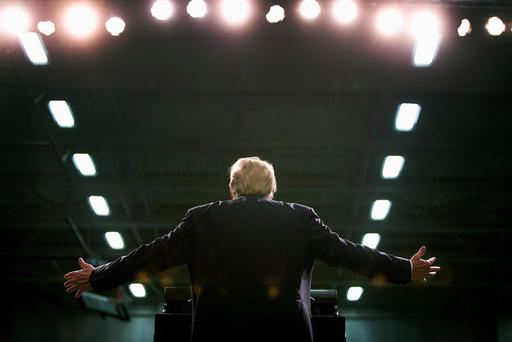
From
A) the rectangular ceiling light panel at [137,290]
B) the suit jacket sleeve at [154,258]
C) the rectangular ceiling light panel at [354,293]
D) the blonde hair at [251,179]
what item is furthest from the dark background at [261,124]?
the suit jacket sleeve at [154,258]

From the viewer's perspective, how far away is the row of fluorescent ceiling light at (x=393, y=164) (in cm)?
694

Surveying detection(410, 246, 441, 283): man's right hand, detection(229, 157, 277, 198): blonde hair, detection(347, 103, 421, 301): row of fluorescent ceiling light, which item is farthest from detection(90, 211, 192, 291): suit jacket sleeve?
detection(347, 103, 421, 301): row of fluorescent ceiling light

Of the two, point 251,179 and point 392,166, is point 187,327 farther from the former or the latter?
point 392,166

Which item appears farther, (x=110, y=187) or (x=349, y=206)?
(x=349, y=206)

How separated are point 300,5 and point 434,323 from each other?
1030cm

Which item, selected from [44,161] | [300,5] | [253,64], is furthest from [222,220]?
[44,161]

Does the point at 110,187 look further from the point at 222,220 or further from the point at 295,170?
the point at 222,220

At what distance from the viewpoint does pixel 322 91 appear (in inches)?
268

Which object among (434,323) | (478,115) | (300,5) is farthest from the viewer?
(434,323)

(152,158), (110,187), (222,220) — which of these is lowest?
(222,220)

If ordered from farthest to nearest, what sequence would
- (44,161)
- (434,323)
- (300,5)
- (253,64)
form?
(434,323) → (44,161) → (253,64) → (300,5)

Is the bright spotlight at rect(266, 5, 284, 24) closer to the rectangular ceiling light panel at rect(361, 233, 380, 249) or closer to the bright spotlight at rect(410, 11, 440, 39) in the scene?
the bright spotlight at rect(410, 11, 440, 39)

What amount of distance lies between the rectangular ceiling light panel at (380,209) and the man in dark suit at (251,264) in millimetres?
7118

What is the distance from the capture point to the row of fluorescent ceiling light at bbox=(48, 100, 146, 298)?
23.4 ft
